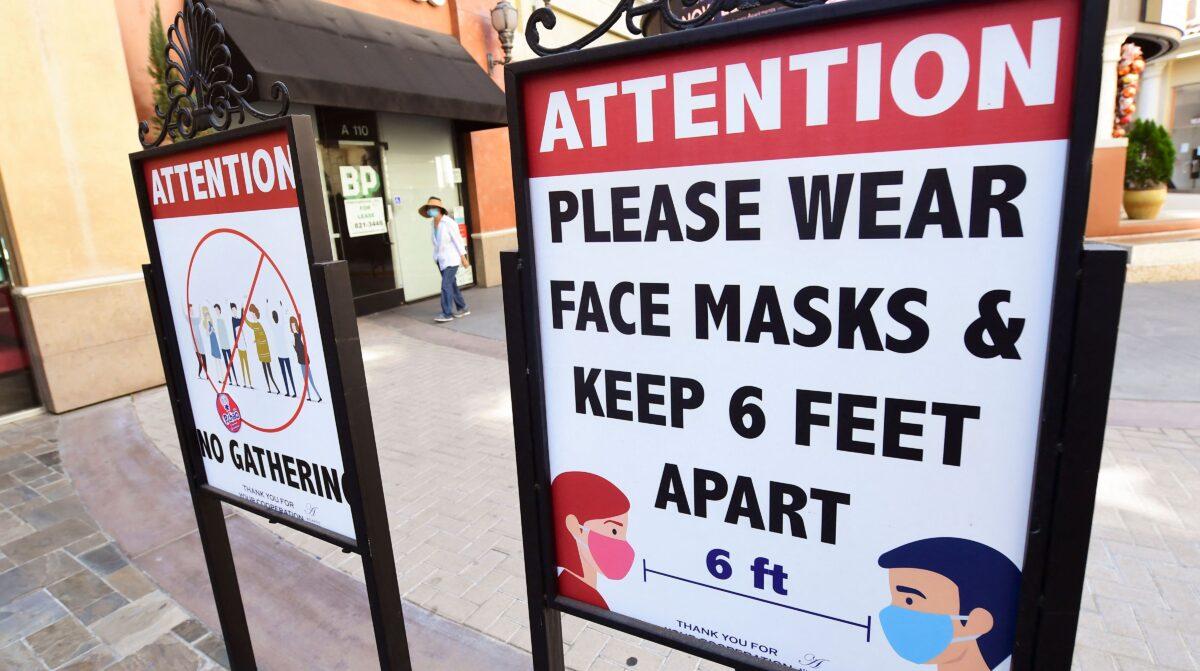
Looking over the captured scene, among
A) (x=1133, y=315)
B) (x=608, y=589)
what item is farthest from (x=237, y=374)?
(x=1133, y=315)

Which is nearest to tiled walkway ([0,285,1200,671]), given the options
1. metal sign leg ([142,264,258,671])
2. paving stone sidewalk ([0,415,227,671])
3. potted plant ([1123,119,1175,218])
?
paving stone sidewalk ([0,415,227,671])

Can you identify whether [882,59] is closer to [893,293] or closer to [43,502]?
[893,293]

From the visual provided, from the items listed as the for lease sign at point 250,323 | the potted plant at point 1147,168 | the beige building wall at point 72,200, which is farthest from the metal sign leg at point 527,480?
the potted plant at point 1147,168

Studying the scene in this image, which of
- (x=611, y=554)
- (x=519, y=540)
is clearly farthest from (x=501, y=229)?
(x=611, y=554)

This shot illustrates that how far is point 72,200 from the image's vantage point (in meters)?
6.58

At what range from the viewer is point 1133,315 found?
816 cm

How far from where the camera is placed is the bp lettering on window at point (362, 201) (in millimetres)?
10438

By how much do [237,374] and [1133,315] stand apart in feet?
32.0

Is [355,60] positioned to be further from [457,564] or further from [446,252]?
[457,564]

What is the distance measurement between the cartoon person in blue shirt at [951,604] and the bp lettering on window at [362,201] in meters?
10.4

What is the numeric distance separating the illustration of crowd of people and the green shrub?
1467cm

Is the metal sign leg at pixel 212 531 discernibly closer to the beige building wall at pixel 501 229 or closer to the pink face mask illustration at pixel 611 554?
the pink face mask illustration at pixel 611 554

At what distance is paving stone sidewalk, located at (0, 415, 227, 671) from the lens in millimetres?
3191

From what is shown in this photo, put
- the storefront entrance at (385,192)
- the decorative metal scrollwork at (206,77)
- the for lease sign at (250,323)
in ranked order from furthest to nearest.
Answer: the storefront entrance at (385,192) < the decorative metal scrollwork at (206,77) < the for lease sign at (250,323)
